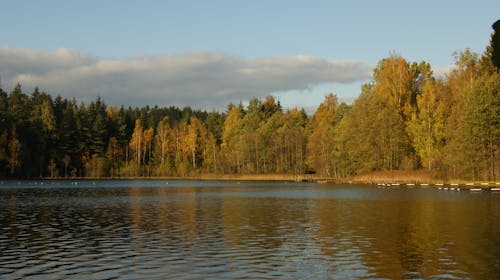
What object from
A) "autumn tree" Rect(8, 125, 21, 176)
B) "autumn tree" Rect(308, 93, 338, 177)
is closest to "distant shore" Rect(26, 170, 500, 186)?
"autumn tree" Rect(308, 93, 338, 177)

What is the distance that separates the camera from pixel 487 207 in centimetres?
4925

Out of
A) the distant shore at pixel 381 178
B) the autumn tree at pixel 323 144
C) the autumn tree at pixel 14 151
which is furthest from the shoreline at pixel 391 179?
the autumn tree at pixel 14 151

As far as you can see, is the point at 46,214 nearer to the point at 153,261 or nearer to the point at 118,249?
the point at 118,249

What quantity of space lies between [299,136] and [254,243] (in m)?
121

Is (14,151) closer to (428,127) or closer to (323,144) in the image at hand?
(323,144)

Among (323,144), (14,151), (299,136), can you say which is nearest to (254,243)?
(323,144)

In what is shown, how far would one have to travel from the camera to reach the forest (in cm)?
8738

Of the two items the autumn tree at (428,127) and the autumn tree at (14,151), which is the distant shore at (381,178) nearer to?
the autumn tree at (428,127)

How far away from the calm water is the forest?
41.4 meters

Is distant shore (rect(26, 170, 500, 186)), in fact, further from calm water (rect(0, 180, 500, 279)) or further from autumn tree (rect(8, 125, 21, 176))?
autumn tree (rect(8, 125, 21, 176))

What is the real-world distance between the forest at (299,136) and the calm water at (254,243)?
1631 inches

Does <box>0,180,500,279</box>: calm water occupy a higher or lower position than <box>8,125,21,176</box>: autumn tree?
lower

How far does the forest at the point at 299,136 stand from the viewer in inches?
3440

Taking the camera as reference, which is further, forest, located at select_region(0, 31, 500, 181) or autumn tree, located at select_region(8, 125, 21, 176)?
autumn tree, located at select_region(8, 125, 21, 176)
